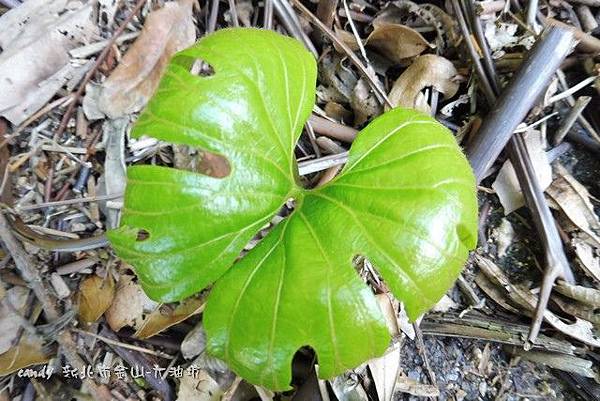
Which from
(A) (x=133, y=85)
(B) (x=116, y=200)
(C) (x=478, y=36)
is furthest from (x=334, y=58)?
(B) (x=116, y=200)

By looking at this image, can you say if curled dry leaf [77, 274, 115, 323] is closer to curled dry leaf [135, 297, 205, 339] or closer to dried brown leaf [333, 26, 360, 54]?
curled dry leaf [135, 297, 205, 339]

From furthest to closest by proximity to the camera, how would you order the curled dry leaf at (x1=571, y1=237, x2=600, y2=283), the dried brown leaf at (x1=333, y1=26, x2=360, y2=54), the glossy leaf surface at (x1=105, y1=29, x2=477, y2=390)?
the dried brown leaf at (x1=333, y1=26, x2=360, y2=54) → the curled dry leaf at (x1=571, y1=237, x2=600, y2=283) → the glossy leaf surface at (x1=105, y1=29, x2=477, y2=390)

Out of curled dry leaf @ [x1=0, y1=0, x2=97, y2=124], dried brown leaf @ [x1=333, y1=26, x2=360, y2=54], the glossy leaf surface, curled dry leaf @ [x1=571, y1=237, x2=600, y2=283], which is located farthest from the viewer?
dried brown leaf @ [x1=333, y1=26, x2=360, y2=54]

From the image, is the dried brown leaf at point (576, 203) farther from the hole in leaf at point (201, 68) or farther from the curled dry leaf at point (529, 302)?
the hole in leaf at point (201, 68)

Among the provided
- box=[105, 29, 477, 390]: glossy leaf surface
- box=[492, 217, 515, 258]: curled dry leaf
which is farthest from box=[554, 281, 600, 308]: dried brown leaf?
box=[105, 29, 477, 390]: glossy leaf surface

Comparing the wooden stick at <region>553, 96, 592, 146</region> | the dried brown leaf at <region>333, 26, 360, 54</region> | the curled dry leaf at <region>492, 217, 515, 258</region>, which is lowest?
the curled dry leaf at <region>492, 217, 515, 258</region>

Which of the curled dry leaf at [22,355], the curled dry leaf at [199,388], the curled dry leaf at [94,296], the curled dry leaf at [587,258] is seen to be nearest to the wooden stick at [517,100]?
the curled dry leaf at [587,258]
